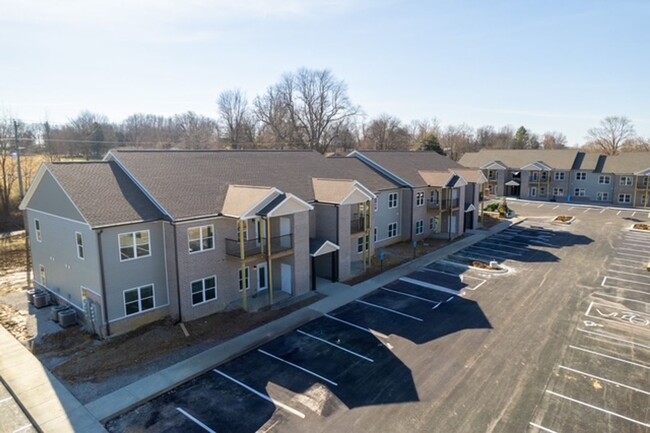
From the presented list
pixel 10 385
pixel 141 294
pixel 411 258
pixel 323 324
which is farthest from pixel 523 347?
pixel 10 385

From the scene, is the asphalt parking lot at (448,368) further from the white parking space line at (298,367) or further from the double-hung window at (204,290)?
the double-hung window at (204,290)

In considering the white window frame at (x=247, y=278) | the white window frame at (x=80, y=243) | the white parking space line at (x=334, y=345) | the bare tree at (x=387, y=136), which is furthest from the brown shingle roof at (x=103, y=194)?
the bare tree at (x=387, y=136)

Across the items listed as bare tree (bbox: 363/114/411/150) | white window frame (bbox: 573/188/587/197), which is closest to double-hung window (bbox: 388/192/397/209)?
white window frame (bbox: 573/188/587/197)

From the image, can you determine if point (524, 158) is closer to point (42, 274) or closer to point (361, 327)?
point (361, 327)

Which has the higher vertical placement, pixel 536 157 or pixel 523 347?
pixel 536 157

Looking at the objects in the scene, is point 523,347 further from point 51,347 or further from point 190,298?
point 51,347

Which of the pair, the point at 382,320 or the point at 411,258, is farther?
the point at 411,258
